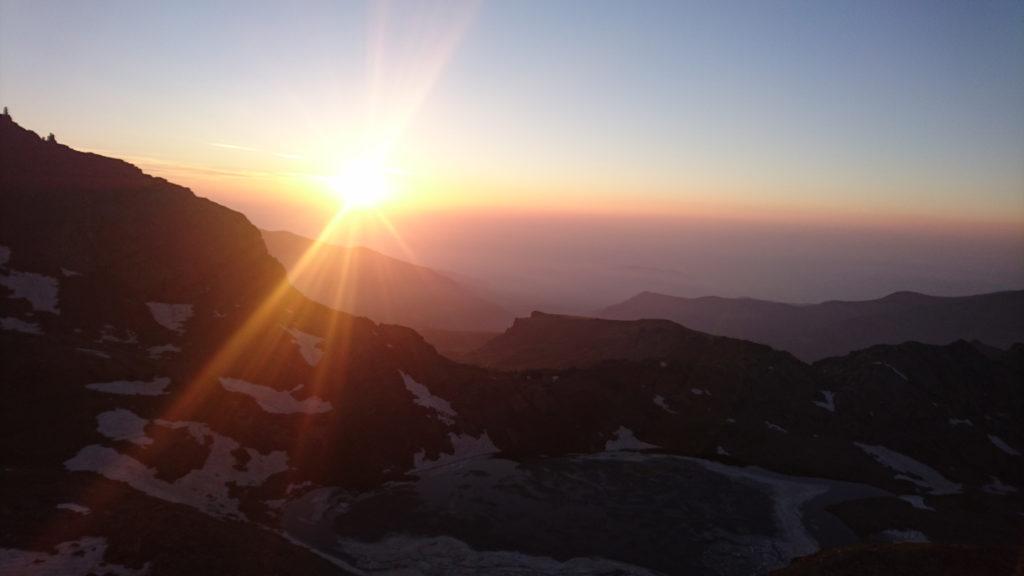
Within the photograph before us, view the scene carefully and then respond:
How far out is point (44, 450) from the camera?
181 feet

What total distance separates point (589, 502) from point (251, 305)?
59457 millimetres

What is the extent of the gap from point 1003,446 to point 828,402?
3163 cm

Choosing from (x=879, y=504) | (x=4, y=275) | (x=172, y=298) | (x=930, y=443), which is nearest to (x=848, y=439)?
(x=930, y=443)

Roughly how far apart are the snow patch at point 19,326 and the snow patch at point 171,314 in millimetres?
14540

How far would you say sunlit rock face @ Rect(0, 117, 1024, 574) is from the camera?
182 feet

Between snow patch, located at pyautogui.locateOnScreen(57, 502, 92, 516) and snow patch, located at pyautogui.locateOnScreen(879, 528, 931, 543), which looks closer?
snow patch, located at pyautogui.locateOnScreen(57, 502, 92, 516)

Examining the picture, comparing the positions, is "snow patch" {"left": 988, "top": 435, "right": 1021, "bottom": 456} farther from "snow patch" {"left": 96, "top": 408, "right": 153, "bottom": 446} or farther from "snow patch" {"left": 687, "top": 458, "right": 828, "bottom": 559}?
"snow patch" {"left": 96, "top": 408, "right": 153, "bottom": 446}

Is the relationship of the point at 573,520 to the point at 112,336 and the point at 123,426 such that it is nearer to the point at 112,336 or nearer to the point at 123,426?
the point at 123,426

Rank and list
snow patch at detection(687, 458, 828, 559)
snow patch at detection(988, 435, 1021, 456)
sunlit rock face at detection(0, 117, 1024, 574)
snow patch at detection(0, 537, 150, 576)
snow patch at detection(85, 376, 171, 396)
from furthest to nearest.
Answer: snow patch at detection(988, 435, 1021, 456)
snow patch at detection(687, 458, 828, 559)
snow patch at detection(85, 376, 171, 396)
sunlit rock face at detection(0, 117, 1024, 574)
snow patch at detection(0, 537, 150, 576)

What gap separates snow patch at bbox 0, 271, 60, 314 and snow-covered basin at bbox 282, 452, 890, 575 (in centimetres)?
4392

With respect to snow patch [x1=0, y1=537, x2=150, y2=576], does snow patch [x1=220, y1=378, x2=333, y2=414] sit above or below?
below

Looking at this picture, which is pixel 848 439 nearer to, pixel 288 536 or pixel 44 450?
pixel 288 536

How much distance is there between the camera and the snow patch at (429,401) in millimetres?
91688

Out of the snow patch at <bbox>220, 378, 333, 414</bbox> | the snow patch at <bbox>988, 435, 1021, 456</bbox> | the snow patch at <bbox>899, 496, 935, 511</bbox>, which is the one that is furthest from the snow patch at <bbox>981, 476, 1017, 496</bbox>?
the snow patch at <bbox>220, 378, 333, 414</bbox>
